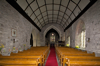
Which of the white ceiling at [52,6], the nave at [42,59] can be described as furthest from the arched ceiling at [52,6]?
the nave at [42,59]

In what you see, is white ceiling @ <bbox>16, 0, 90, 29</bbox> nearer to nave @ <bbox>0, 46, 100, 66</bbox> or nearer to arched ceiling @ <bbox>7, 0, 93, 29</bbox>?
arched ceiling @ <bbox>7, 0, 93, 29</bbox>

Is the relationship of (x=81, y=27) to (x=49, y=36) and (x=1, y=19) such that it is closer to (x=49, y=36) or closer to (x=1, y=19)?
(x=1, y=19)

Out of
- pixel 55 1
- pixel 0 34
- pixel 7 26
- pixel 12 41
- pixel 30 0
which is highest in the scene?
pixel 55 1

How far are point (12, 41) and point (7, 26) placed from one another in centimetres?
114

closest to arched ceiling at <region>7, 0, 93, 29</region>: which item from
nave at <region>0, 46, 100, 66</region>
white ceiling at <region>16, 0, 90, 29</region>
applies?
white ceiling at <region>16, 0, 90, 29</region>

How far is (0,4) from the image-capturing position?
377 centimetres

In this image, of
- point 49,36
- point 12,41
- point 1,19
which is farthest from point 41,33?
point 1,19

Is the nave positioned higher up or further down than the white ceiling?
further down

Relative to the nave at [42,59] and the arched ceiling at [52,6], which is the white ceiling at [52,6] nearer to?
the arched ceiling at [52,6]

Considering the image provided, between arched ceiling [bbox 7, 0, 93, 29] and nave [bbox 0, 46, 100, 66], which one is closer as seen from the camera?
nave [bbox 0, 46, 100, 66]

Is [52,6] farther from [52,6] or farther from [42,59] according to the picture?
[42,59]

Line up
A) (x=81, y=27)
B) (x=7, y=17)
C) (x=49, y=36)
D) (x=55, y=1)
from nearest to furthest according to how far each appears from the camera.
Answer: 1. (x=7, y=17)
2. (x=55, y=1)
3. (x=81, y=27)
4. (x=49, y=36)

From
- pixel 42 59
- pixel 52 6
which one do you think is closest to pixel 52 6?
pixel 52 6

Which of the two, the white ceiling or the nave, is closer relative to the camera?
the nave
